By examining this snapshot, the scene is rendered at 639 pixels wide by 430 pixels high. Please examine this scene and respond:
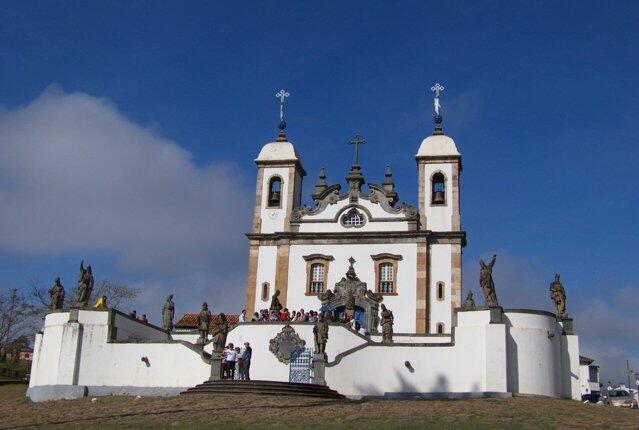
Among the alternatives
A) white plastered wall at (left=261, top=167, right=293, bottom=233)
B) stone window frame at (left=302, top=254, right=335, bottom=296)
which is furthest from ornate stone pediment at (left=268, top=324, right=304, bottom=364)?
white plastered wall at (left=261, top=167, right=293, bottom=233)

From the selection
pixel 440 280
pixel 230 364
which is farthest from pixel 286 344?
pixel 440 280

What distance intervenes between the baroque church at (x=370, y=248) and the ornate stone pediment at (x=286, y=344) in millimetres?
7358

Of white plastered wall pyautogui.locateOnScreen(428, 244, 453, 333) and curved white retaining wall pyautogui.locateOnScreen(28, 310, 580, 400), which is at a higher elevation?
white plastered wall pyautogui.locateOnScreen(428, 244, 453, 333)

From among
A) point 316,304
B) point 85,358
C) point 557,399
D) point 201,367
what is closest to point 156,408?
point 201,367

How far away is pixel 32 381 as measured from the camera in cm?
3131

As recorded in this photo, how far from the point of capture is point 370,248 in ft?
135

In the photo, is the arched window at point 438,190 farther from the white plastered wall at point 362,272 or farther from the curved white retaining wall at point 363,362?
the curved white retaining wall at point 363,362

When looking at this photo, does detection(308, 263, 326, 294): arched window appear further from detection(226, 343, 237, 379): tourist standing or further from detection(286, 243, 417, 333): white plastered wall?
detection(226, 343, 237, 379): tourist standing

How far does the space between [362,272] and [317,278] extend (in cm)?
225

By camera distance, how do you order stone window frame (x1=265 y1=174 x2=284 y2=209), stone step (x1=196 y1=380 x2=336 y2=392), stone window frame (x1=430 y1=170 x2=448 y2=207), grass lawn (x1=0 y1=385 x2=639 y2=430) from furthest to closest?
1. stone window frame (x1=265 y1=174 x2=284 y2=209)
2. stone window frame (x1=430 y1=170 x2=448 y2=207)
3. stone step (x1=196 y1=380 x2=336 y2=392)
4. grass lawn (x1=0 y1=385 x2=639 y2=430)

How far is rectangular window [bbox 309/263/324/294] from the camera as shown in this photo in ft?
135

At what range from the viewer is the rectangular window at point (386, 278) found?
133 feet

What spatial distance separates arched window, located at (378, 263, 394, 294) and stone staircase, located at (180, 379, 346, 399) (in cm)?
1378

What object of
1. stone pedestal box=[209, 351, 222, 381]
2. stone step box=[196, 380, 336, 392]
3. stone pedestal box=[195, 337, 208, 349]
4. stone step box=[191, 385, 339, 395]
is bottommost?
stone step box=[191, 385, 339, 395]
